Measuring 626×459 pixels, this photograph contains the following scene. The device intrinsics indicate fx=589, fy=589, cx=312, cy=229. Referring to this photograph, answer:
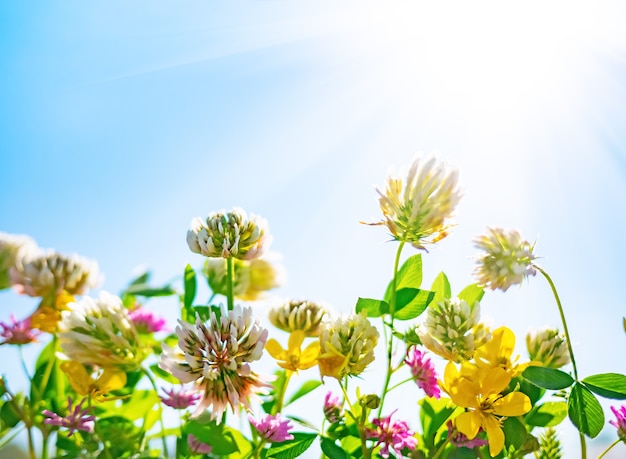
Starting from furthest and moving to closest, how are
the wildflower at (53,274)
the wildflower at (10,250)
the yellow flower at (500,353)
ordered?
the wildflower at (10,250), the wildflower at (53,274), the yellow flower at (500,353)

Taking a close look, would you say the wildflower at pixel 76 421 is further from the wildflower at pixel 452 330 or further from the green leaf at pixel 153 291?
the wildflower at pixel 452 330

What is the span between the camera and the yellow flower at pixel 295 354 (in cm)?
66

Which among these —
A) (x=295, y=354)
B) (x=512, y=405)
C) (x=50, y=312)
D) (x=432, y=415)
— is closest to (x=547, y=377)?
(x=512, y=405)

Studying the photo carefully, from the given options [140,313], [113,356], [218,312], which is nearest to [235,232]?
[218,312]

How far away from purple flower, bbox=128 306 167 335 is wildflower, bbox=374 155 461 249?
43 centimetres

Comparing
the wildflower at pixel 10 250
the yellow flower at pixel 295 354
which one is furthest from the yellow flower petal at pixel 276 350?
the wildflower at pixel 10 250

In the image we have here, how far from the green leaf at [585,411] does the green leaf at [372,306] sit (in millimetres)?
220

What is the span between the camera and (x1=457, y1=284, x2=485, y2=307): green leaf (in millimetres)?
688

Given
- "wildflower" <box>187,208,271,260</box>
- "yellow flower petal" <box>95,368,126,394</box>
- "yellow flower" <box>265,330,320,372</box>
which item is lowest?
"yellow flower petal" <box>95,368,126,394</box>

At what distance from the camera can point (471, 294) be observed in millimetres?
695

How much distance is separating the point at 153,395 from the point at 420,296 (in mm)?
429

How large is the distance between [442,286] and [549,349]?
0.48ft

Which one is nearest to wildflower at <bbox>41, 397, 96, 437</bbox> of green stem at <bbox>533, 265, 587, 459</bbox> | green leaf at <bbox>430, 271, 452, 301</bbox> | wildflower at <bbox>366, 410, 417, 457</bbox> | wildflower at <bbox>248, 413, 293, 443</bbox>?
wildflower at <bbox>248, 413, 293, 443</bbox>

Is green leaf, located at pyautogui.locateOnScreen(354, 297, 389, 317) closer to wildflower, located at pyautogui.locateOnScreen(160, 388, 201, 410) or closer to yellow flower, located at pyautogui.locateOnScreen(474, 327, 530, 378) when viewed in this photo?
yellow flower, located at pyautogui.locateOnScreen(474, 327, 530, 378)
